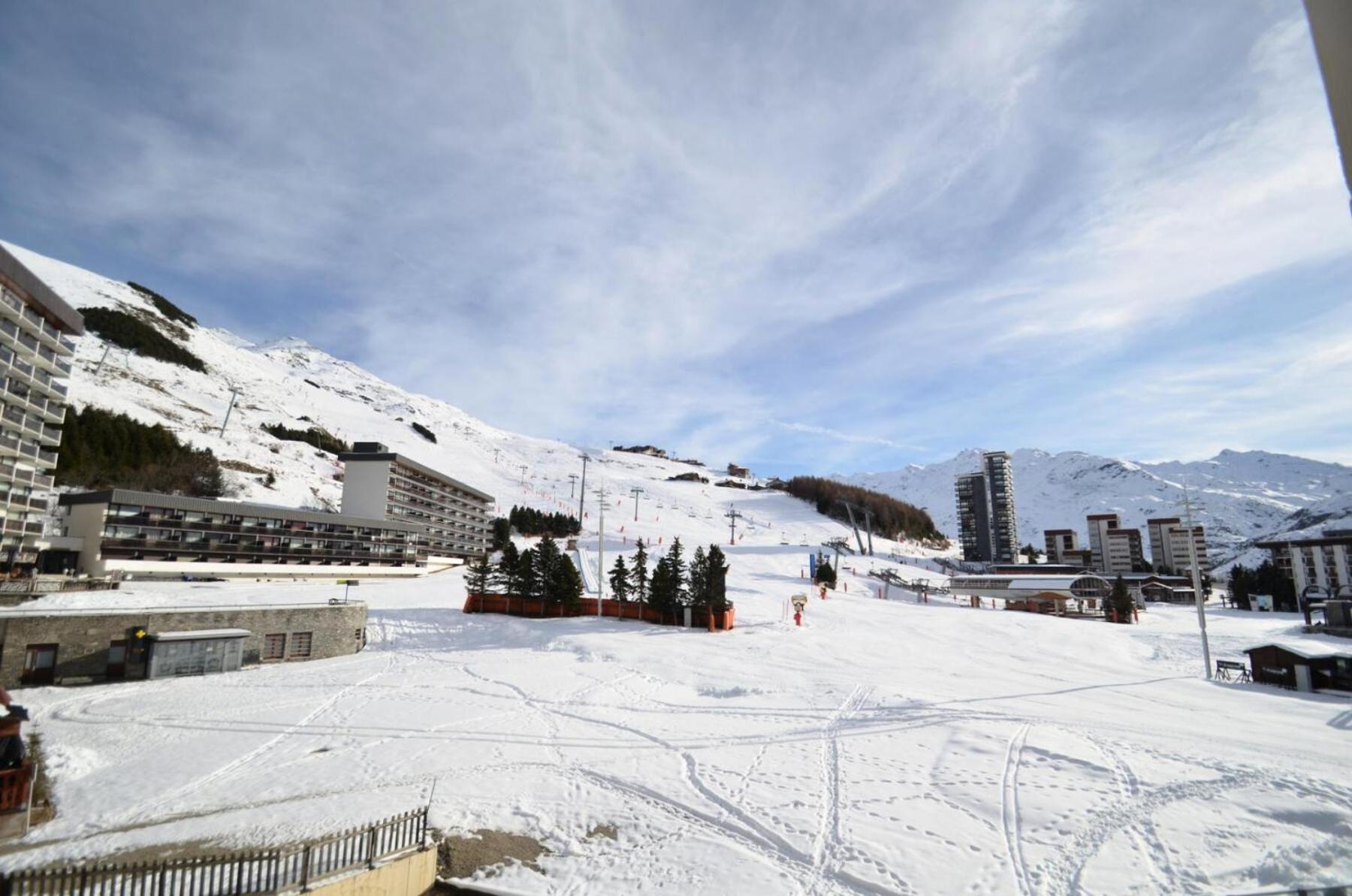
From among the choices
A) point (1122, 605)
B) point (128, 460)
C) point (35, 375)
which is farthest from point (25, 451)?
point (1122, 605)

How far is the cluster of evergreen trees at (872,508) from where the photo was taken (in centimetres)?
14225

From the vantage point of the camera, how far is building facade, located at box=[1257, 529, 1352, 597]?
94438 millimetres

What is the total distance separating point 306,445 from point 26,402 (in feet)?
220

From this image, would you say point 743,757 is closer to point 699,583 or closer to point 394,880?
point 394,880

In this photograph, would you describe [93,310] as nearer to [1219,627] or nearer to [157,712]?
[157,712]

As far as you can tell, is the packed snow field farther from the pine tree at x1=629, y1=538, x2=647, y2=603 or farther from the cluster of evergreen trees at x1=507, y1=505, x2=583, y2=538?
the cluster of evergreen trees at x1=507, y1=505, x2=583, y2=538

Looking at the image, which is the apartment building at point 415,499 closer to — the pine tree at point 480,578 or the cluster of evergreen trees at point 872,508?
the pine tree at point 480,578

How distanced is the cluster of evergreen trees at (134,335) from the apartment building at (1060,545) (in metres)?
195

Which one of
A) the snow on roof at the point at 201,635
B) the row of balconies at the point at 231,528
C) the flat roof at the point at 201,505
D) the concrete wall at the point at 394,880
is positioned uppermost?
the flat roof at the point at 201,505

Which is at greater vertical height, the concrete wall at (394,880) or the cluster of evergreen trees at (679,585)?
the cluster of evergreen trees at (679,585)

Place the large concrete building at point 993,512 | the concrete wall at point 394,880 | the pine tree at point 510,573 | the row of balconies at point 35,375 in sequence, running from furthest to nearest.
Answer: the large concrete building at point 993,512, the row of balconies at point 35,375, the pine tree at point 510,573, the concrete wall at point 394,880

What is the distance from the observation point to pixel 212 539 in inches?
2085

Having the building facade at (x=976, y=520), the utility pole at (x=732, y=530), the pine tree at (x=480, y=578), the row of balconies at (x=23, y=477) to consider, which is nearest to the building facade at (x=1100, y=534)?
the building facade at (x=976, y=520)

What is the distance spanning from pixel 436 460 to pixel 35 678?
12343 centimetres
